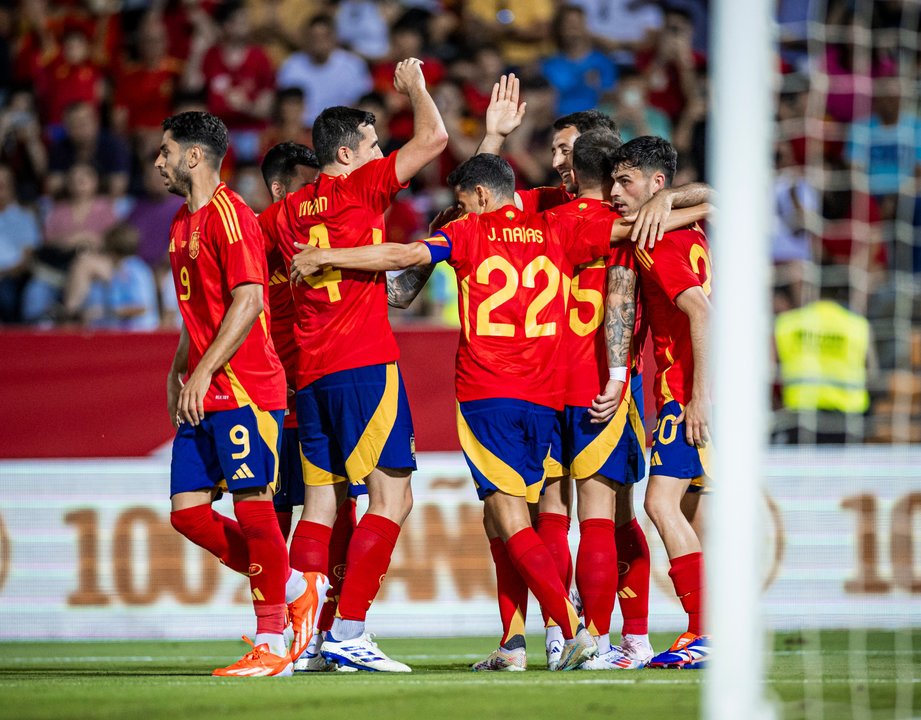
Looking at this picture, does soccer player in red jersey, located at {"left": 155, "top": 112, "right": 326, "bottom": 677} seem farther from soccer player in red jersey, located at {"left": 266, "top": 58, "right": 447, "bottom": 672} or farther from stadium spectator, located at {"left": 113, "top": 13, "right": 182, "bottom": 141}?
stadium spectator, located at {"left": 113, "top": 13, "right": 182, "bottom": 141}

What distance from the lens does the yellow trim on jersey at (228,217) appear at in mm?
5848

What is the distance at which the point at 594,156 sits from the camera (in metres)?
6.49

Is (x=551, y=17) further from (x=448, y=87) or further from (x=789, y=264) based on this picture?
(x=789, y=264)

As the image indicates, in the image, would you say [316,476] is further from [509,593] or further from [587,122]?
[587,122]

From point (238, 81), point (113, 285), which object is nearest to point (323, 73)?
point (238, 81)

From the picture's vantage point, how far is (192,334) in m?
6.04

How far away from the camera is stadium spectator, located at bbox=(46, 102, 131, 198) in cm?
1234

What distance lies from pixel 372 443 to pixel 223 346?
85cm

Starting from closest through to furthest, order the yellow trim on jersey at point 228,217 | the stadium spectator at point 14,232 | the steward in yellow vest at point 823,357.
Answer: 1. the yellow trim on jersey at point 228,217
2. the steward in yellow vest at point 823,357
3. the stadium spectator at point 14,232

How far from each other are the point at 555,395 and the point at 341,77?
7.89m

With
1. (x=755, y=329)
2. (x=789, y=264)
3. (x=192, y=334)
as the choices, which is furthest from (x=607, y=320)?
(x=789, y=264)

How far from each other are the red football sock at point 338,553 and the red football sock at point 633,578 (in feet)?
4.55

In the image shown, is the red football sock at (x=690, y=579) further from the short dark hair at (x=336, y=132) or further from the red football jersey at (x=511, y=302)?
the short dark hair at (x=336, y=132)

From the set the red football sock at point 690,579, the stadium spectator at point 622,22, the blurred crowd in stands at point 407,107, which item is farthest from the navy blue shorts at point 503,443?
the stadium spectator at point 622,22
